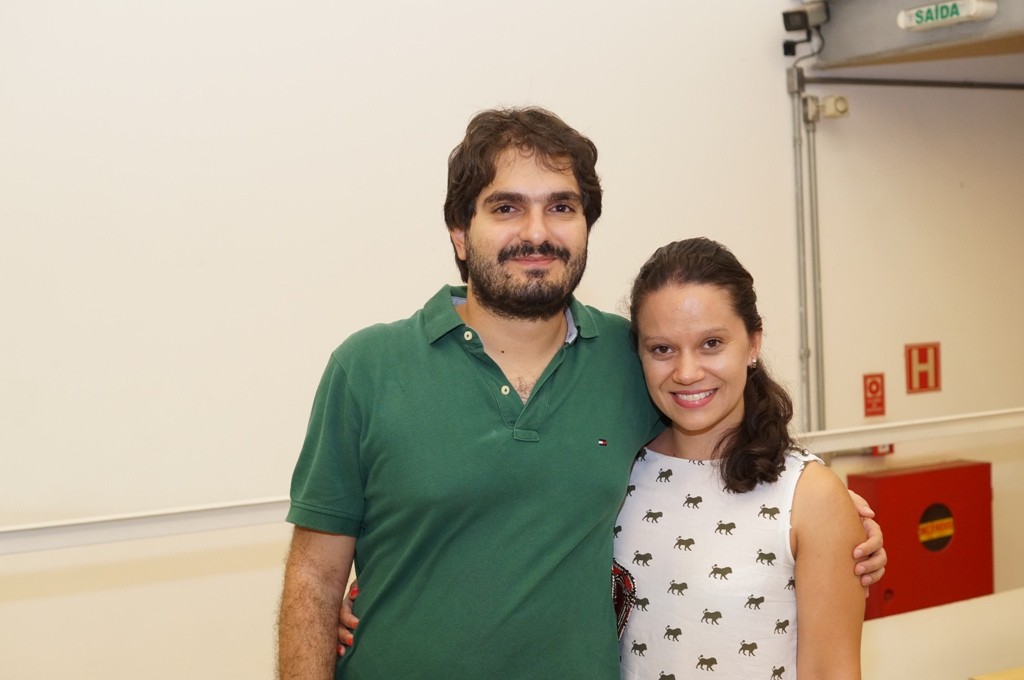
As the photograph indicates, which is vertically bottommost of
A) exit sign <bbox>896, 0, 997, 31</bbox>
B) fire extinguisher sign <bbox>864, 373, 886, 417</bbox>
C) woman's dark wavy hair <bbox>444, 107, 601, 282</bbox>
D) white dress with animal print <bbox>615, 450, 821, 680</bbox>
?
fire extinguisher sign <bbox>864, 373, 886, 417</bbox>

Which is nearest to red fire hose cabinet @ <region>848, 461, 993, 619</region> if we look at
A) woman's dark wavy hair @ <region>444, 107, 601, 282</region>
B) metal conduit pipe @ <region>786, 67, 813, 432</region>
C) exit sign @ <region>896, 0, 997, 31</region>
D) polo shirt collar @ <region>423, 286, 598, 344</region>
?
metal conduit pipe @ <region>786, 67, 813, 432</region>

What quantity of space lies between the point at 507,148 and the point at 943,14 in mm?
2186

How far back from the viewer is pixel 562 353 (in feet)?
5.39

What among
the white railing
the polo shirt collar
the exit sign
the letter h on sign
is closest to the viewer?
the polo shirt collar

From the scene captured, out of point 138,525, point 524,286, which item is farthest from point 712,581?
point 138,525

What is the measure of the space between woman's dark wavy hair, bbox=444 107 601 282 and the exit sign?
2.03 m

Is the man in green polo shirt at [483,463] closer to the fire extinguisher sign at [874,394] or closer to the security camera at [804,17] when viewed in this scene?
the security camera at [804,17]

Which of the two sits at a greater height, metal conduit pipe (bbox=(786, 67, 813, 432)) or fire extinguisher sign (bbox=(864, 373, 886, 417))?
metal conduit pipe (bbox=(786, 67, 813, 432))

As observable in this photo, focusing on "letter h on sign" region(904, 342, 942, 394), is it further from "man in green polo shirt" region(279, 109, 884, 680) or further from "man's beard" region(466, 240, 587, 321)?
"man's beard" region(466, 240, 587, 321)

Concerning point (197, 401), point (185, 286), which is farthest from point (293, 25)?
point (197, 401)

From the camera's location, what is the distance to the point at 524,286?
156 cm

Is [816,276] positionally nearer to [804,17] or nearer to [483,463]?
[804,17]

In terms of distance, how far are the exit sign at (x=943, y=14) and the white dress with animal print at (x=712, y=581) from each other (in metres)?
2.11

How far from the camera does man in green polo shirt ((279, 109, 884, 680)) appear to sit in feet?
4.94
